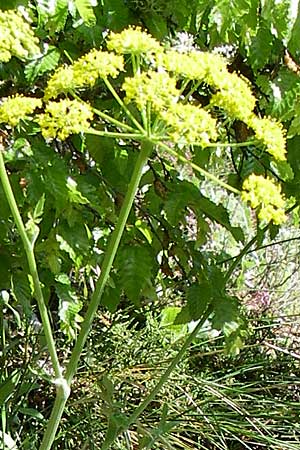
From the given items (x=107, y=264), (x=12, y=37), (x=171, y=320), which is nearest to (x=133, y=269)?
(x=107, y=264)

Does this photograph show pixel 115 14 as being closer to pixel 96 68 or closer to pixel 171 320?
pixel 96 68

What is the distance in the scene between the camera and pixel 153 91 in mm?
1000

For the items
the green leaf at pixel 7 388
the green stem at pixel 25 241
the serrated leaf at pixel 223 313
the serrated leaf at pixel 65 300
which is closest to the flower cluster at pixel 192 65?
the green stem at pixel 25 241

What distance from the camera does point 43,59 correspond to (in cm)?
145

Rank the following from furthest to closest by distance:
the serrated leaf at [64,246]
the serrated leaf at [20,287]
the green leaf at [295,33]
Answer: the serrated leaf at [20,287]
the serrated leaf at [64,246]
the green leaf at [295,33]

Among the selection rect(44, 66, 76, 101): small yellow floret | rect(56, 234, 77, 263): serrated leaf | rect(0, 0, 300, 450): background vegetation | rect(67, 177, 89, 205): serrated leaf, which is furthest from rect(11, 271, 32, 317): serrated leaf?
rect(44, 66, 76, 101): small yellow floret

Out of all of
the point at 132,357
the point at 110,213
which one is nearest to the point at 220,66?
the point at 110,213

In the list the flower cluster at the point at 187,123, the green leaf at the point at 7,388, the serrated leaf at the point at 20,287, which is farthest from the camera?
the green leaf at the point at 7,388

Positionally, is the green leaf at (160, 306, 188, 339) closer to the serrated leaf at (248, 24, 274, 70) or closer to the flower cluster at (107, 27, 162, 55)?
the serrated leaf at (248, 24, 274, 70)

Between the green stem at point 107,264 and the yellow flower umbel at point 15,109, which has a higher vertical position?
the yellow flower umbel at point 15,109

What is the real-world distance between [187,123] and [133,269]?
63 cm

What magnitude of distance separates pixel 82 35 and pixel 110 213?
0.33 m

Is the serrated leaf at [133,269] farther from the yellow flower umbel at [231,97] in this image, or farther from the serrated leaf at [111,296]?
the yellow flower umbel at [231,97]

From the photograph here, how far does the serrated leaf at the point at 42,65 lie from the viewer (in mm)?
1441
